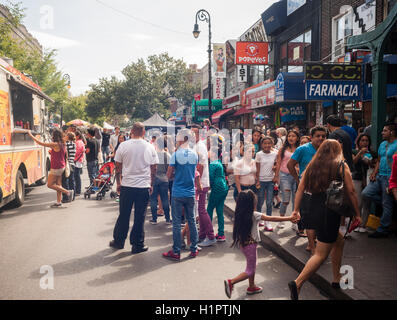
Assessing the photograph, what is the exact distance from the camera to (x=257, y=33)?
952 inches

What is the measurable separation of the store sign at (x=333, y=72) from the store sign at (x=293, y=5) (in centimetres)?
927

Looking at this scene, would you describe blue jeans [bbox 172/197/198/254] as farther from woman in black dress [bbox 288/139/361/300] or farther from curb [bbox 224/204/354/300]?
woman in black dress [bbox 288/139/361/300]

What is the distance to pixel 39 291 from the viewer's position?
4355mm

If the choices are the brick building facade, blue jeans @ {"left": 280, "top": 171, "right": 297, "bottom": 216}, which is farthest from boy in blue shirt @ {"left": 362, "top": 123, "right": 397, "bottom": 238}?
the brick building facade

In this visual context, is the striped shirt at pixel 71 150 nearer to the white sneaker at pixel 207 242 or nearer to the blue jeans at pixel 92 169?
the blue jeans at pixel 92 169

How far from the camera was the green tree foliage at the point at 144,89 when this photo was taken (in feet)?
167

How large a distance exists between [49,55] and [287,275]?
108 feet

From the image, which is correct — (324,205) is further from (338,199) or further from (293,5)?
(293,5)

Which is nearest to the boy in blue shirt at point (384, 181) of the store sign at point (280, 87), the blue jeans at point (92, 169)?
the blue jeans at point (92, 169)

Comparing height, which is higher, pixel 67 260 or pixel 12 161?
pixel 12 161

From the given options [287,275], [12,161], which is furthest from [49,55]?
[287,275]

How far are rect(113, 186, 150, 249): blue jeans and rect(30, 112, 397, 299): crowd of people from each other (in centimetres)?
2
